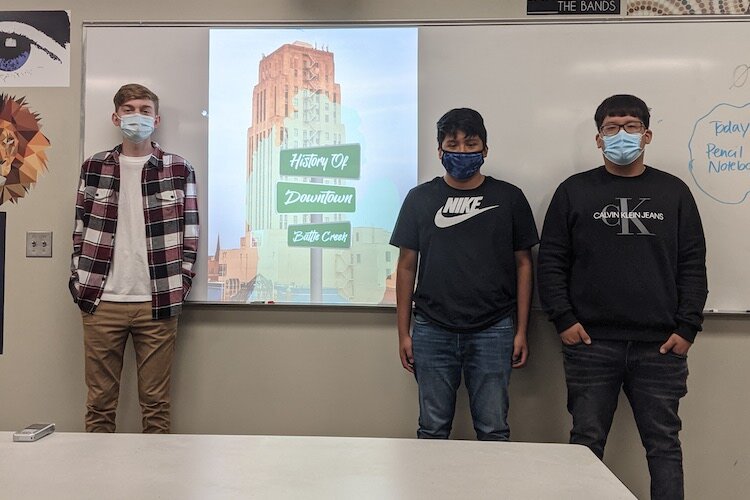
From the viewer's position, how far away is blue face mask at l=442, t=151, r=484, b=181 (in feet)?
7.02

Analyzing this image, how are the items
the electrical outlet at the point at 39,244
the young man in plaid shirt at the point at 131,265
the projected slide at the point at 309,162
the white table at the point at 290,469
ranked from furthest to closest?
the electrical outlet at the point at 39,244 → the projected slide at the point at 309,162 → the young man in plaid shirt at the point at 131,265 → the white table at the point at 290,469

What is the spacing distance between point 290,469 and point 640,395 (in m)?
1.55

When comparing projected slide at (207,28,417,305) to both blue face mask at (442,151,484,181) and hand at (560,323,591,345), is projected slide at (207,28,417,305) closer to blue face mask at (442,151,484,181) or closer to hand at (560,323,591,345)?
blue face mask at (442,151,484,181)

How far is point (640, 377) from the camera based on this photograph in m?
2.05

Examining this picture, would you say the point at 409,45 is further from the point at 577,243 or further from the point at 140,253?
the point at 140,253

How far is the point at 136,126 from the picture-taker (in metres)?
2.37

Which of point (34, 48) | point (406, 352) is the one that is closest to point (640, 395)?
point (406, 352)

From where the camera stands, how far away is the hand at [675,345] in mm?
2012

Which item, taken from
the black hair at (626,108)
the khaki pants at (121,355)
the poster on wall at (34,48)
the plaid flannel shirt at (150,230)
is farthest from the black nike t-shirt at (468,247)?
the poster on wall at (34,48)

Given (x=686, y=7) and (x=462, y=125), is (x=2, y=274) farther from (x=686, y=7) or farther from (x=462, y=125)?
(x=686, y=7)

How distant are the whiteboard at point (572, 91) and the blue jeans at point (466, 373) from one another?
25.2 inches

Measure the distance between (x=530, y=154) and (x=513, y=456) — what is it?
5.30ft

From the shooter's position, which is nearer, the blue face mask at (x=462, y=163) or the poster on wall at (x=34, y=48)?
the blue face mask at (x=462, y=163)

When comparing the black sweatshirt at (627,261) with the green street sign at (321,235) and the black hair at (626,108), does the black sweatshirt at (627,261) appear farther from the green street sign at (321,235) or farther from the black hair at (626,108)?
the green street sign at (321,235)
